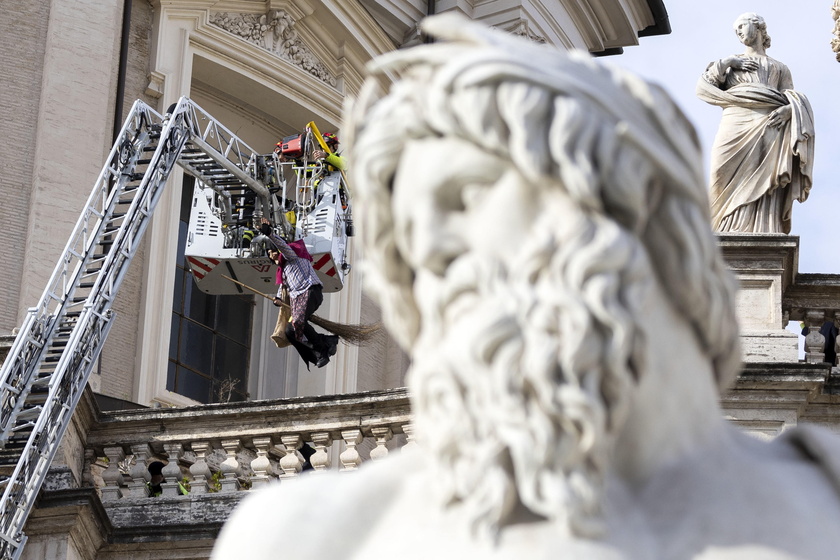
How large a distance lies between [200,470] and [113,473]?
54 cm

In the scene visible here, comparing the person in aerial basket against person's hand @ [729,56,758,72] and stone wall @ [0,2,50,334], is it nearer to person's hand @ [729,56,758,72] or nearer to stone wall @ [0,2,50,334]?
stone wall @ [0,2,50,334]

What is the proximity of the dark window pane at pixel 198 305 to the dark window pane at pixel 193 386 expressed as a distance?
556 millimetres

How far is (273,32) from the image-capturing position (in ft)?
59.9

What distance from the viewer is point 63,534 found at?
11.3 m

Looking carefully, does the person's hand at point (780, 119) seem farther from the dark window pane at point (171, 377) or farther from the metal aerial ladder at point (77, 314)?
the dark window pane at point (171, 377)

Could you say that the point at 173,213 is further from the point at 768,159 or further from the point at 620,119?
the point at 620,119

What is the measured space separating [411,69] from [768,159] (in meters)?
10.00

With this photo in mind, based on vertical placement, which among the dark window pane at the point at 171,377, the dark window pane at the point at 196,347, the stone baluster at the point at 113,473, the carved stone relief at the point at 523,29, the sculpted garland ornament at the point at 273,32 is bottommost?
the stone baluster at the point at 113,473

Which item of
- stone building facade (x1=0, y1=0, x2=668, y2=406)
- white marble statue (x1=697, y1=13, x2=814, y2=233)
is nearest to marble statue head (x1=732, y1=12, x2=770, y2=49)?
white marble statue (x1=697, y1=13, x2=814, y2=233)

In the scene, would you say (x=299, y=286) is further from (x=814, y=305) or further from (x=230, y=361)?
(x=814, y=305)

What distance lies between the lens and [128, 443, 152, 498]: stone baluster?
1204 cm

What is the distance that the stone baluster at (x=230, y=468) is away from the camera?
11.9 meters

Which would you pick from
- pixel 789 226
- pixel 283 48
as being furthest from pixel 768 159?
pixel 283 48

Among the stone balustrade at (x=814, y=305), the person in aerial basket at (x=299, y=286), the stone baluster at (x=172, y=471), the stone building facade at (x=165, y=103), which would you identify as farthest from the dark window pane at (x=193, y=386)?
the stone balustrade at (x=814, y=305)
